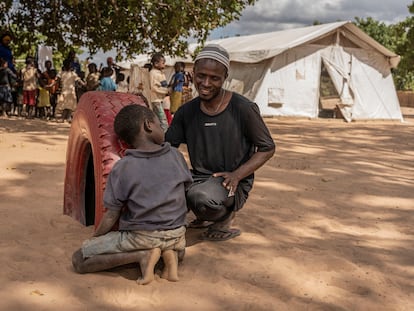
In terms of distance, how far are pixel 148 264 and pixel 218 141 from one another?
3.51 feet

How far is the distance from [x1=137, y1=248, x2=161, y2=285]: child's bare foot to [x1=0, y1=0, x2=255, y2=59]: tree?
6742mm

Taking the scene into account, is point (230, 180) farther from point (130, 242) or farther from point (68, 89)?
point (68, 89)

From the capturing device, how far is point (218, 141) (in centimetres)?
368

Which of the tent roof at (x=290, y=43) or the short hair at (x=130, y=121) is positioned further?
the tent roof at (x=290, y=43)

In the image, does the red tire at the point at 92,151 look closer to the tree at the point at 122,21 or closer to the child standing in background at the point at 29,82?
the tree at the point at 122,21

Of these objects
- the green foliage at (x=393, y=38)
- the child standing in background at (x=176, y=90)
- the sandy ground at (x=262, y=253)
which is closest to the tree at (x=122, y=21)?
the child standing in background at (x=176, y=90)

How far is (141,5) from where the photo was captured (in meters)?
9.86

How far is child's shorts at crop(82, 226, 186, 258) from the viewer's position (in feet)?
9.92

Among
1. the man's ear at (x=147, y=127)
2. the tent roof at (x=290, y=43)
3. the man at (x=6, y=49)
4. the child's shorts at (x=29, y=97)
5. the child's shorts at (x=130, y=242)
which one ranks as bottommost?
the child's shorts at (x=130, y=242)

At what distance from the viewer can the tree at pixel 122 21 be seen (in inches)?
392

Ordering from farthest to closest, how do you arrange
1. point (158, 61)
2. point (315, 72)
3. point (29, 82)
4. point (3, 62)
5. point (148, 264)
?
point (315, 72)
point (29, 82)
point (3, 62)
point (158, 61)
point (148, 264)

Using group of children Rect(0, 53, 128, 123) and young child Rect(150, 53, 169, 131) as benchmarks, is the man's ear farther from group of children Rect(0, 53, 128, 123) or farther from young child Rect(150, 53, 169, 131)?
group of children Rect(0, 53, 128, 123)

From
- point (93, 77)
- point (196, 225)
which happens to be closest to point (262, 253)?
point (196, 225)

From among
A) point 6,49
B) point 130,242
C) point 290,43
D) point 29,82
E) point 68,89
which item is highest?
point 290,43
